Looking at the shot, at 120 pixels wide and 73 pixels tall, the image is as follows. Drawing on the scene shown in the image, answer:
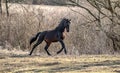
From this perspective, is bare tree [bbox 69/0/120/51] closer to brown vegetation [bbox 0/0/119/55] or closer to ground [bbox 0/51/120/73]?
brown vegetation [bbox 0/0/119/55]

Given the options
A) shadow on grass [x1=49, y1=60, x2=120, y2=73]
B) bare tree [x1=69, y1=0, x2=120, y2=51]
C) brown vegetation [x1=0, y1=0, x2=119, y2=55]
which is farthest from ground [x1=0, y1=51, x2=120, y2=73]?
bare tree [x1=69, y1=0, x2=120, y2=51]

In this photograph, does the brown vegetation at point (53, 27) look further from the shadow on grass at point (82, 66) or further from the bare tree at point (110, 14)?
the shadow on grass at point (82, 66)

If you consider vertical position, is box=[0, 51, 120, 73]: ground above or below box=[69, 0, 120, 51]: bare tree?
below

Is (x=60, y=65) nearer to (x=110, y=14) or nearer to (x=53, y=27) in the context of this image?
(x=110, y=14)

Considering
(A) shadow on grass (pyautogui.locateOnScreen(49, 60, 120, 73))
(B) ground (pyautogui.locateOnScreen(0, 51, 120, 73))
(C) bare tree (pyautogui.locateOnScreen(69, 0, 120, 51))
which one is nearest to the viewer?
(B) ground (pyautogui.locateOnScreen(0, 51, 120, 73))

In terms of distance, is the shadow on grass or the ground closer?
the ground

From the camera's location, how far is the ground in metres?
11.1

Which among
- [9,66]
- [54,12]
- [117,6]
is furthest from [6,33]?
[9,66]

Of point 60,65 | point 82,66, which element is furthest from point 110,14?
point 82,66

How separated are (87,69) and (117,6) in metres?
8.38

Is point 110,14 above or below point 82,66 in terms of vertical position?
above

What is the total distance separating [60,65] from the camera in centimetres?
1205

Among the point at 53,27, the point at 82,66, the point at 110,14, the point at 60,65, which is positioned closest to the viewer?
the point at 82,66

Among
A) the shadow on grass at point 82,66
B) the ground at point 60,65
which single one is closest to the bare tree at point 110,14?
the ground at point 60,65
